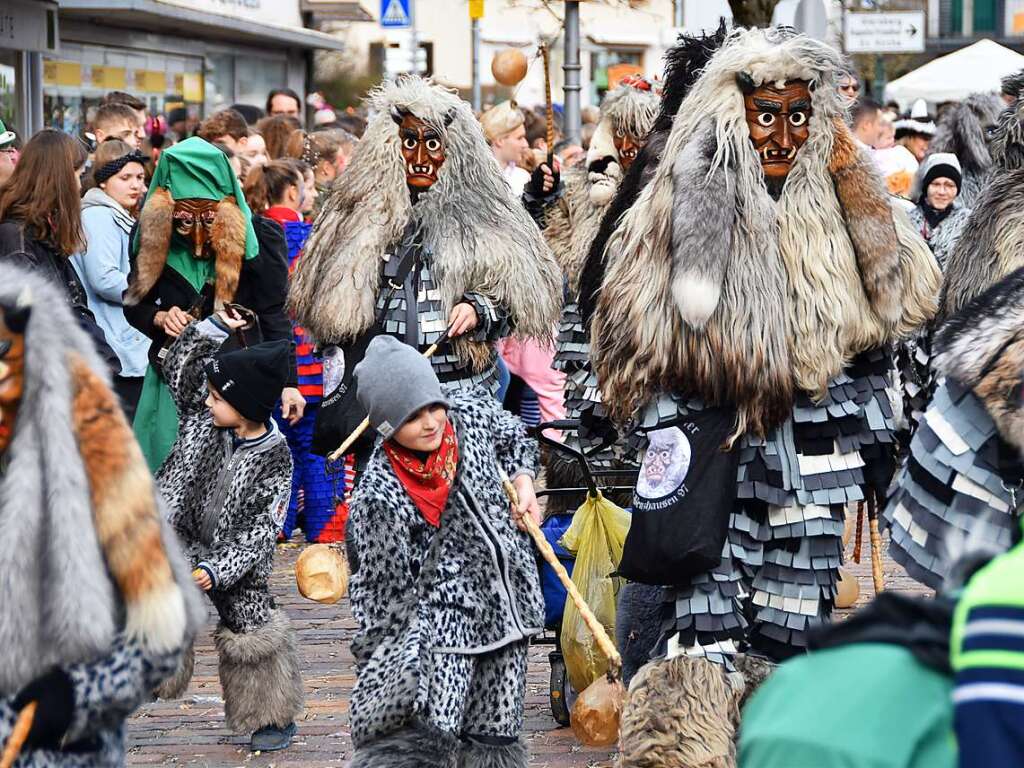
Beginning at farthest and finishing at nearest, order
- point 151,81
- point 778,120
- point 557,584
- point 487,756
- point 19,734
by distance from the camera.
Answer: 1. point 151,81
2. point 557,584
3. point 778,120
4. point 487,756
5. point 19,734

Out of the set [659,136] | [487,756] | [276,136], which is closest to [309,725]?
[487,756]

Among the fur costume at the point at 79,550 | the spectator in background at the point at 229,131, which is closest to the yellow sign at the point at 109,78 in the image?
the spectator in background at the point at 229,131

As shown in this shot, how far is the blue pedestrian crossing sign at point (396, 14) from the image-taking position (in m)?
17.6

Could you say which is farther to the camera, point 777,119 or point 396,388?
point 777,119

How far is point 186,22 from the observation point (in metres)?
18.7

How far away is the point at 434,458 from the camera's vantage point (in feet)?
15.7

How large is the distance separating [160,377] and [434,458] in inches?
129

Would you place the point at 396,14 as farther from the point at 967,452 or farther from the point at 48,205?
the point at 967,452

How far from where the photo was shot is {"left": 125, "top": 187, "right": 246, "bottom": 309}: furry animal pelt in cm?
740

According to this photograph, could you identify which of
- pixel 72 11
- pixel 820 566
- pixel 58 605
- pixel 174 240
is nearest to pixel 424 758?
pixel 820 566

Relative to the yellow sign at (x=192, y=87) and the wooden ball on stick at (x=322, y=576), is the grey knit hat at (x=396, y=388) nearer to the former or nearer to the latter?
the wooden ball on stick at (x=322, y=576)

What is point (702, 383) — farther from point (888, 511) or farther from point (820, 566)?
point (888, 511)

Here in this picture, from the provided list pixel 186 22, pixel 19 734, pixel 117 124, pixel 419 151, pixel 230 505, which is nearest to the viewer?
pixel 19 734

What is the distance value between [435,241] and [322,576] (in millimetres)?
1732
